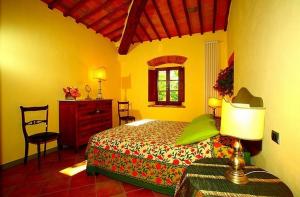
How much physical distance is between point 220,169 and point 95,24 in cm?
464

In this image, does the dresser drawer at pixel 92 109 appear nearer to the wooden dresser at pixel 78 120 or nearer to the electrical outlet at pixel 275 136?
the wooden dresser at pixel 78 120

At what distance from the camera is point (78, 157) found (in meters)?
3.35

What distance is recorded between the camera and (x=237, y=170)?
1215 millimetres

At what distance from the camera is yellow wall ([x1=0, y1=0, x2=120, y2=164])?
9.65 ft

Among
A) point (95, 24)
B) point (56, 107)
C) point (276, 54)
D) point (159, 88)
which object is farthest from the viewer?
point (159, 88)

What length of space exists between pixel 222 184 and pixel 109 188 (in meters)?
1.61

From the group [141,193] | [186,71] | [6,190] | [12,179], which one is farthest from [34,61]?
[186,71]

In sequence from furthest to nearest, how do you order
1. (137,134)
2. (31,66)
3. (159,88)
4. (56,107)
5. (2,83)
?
(159,88)
(56,107)
(31,66)
(2,83)
(137,134)

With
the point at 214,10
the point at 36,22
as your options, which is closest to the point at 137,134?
the point at 36,22

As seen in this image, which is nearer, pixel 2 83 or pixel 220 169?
pixel 220 169

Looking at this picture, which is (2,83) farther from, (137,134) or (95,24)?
(95,24)

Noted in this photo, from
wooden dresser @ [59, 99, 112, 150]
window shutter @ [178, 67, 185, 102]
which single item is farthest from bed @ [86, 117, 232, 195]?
window shutter @ [178, 67, 185, 102]

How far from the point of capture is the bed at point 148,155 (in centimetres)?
194

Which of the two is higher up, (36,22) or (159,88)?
(36,22)
